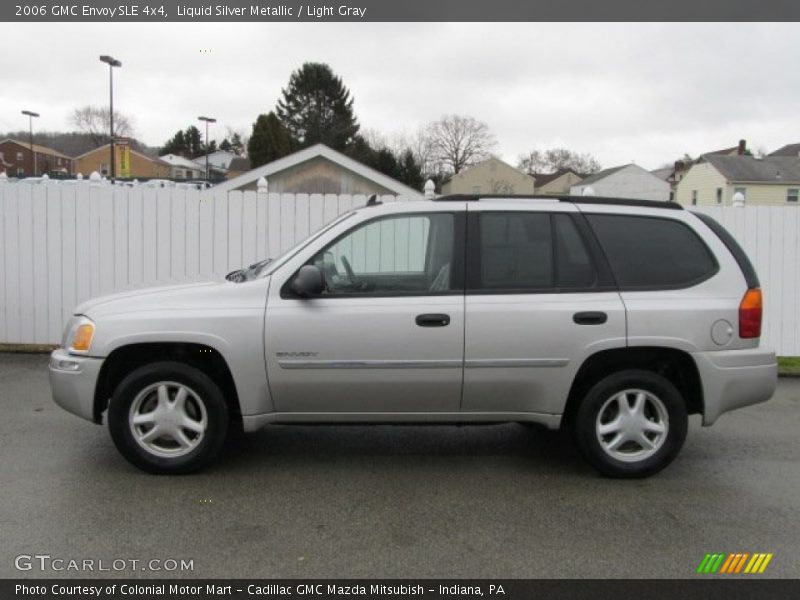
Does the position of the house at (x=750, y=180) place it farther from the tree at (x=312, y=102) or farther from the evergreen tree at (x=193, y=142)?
the evergreen tree at (x=193, y=142)

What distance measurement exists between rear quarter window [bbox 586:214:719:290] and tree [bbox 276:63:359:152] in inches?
2550

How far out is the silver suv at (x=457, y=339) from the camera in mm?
4711

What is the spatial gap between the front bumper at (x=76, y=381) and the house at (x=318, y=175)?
39.1 ft

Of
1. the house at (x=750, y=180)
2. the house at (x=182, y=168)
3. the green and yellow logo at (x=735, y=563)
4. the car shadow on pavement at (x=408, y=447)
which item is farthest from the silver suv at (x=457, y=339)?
the house at (x=182, y=168)

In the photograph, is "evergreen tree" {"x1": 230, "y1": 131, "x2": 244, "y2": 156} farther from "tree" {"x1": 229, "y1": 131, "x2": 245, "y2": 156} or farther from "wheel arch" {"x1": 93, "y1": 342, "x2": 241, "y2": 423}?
"wheel arch" {"x1": 93, "y1": 342, "x2": 241, "y2": 423}

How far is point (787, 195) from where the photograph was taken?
164 feet

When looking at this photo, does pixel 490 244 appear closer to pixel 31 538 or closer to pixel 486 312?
pixel 486 312

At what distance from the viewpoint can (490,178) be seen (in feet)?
212

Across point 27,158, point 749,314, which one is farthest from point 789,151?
point 27,158

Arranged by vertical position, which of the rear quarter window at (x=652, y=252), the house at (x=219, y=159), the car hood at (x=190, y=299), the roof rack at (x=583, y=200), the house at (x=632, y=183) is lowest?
the car hood at (x=190, y=299)

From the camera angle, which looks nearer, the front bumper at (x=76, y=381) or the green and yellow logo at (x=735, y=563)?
the green and yellow logo at (x=735, y=563)
